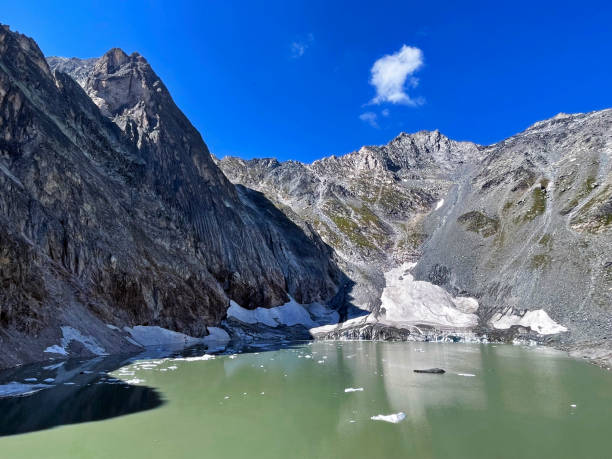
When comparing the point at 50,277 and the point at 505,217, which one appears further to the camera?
the point at 505,217

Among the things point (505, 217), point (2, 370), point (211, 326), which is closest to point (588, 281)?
point (505, 217)

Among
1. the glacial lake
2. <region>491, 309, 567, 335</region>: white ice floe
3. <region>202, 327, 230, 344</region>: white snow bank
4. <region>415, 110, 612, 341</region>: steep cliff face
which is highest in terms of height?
<region>415, 110, 612, 341</region>: steep cliff face

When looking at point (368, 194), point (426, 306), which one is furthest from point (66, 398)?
point (368, 194)

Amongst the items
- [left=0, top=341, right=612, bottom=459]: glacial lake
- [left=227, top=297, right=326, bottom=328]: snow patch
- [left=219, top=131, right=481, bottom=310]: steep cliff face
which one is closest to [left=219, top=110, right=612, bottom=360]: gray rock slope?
[left=219, top=131, right=481, bottom=310]: steep cliff face

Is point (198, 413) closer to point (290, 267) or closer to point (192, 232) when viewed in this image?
point (192, 232)

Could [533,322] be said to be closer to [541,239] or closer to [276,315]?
[541,239]

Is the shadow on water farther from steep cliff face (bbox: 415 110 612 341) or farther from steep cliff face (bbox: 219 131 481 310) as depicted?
steep cliff face (bbox: 219 131 481 310)
